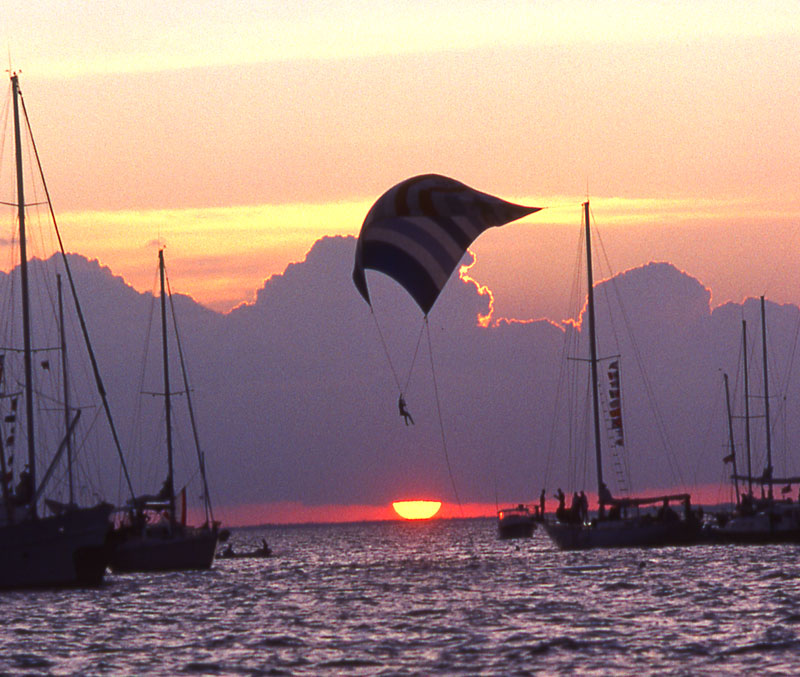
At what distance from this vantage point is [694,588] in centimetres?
4369

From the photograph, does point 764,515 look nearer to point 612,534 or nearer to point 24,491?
point 612,534

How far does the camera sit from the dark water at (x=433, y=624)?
28.6 metres

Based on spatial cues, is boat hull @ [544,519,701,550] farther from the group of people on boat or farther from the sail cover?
the sail cover

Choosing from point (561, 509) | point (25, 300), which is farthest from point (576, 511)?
point (25, 300)

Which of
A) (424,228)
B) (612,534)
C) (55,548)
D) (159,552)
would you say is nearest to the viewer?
(424,228)

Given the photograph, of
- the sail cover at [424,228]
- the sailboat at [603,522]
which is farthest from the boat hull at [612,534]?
the sail cover at [424,228]

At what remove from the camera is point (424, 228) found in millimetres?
39906

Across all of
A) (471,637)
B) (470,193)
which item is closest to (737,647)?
(471,637)

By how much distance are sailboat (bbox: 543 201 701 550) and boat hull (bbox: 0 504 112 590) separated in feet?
72.1

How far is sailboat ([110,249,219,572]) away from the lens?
191ft

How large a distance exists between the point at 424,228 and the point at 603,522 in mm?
24782

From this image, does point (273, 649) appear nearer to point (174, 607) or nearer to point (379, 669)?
point (379, 669)

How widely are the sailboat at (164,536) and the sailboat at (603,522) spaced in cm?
1351

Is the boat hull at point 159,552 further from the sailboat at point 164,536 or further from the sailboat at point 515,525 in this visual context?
the sailboat at point 515,525
